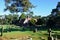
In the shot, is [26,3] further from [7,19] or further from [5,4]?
[7,19]

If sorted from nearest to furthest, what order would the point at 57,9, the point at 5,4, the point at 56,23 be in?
the point at 56,23 → the point at 57,9 → the point at 5,4

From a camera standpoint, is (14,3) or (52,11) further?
(14,3)

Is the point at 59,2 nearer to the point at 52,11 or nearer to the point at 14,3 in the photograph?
the point at 52,11

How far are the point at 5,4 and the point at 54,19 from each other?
88.0 feet

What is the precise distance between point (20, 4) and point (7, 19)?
3934cm

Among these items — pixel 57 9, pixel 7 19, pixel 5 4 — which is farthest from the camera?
pixel 7 19

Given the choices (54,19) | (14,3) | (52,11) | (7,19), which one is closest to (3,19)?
(7,19)

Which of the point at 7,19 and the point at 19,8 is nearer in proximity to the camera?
the point at 19,8

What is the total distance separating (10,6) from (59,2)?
2241 cm

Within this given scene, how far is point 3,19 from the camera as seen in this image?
11388 cm

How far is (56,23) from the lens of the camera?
51.3 m

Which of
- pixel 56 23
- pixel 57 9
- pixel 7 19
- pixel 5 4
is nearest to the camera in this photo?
pixel 56 23

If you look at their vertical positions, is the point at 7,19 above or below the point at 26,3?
below

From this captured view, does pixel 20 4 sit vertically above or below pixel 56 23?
above
